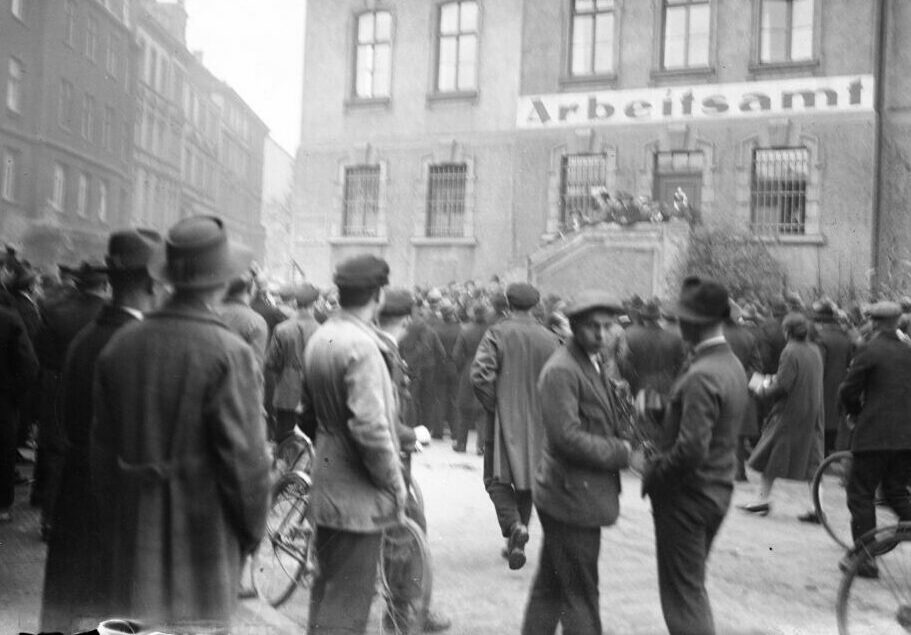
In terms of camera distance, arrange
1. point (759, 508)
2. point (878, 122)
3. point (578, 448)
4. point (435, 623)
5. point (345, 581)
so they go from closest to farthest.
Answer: point (345, 581) < point (578, 448) < point (435, 623) < point (759, 508) < point (878, 122)

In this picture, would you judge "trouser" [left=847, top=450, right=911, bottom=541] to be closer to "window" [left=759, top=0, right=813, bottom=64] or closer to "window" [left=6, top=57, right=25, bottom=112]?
"window" [left=6, top=57, right=25, bottom=112]

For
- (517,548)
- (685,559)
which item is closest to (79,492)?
(685,559)

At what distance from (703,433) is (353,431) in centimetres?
161

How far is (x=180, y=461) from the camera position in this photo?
3121 millimetres

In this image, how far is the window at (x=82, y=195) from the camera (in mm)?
4750

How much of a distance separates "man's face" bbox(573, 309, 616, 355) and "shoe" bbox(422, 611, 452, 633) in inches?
74.1

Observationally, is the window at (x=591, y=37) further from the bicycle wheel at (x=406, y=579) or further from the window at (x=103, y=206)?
the bicycle wheel at (x=406, y=579)

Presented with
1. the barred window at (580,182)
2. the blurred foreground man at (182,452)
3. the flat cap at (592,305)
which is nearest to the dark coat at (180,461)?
the blurred foreground man at (182,452)

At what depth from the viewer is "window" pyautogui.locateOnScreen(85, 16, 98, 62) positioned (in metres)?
4.91

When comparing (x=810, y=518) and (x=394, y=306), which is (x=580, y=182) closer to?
(x=810, y=518)

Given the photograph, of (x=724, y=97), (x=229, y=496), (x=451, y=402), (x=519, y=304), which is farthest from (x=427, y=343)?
(x=724, y=97)

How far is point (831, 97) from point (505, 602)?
1490 centimetres

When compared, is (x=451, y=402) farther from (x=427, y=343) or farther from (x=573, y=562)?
(x=573, y=562)

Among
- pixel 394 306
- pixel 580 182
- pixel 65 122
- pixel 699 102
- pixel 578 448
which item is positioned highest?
pixel 699 102
